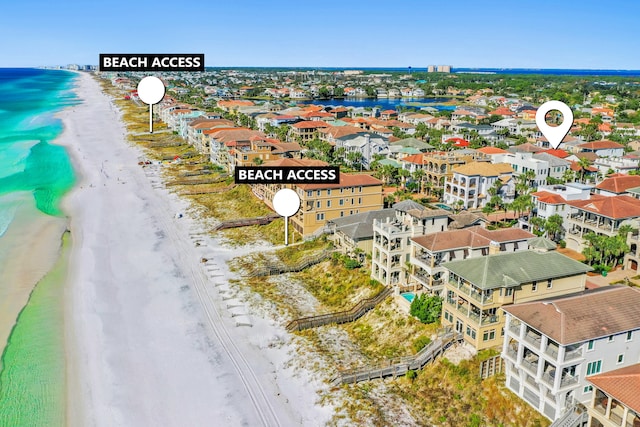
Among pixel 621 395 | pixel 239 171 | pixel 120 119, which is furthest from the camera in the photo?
pixel 120 119

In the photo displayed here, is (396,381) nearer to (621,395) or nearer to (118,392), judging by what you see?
(621,395)

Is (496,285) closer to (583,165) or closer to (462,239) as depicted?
(462,239)

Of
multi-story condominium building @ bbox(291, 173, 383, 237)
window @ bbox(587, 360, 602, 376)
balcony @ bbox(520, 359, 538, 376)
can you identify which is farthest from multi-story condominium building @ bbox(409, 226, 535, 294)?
multi-story condominium building @ bbox(291, 173, 383, 237)

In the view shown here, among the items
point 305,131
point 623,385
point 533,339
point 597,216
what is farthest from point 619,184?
point 305,131

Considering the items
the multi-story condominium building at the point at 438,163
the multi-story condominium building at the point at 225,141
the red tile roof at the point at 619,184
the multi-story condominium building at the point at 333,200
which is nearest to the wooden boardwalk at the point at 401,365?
the multi-story condominium building at the point at 333,200

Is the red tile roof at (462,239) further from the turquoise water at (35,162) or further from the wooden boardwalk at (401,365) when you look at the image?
the turquoise water at (35,162)

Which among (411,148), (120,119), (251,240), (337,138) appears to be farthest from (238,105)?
(251,240)

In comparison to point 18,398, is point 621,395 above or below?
above
